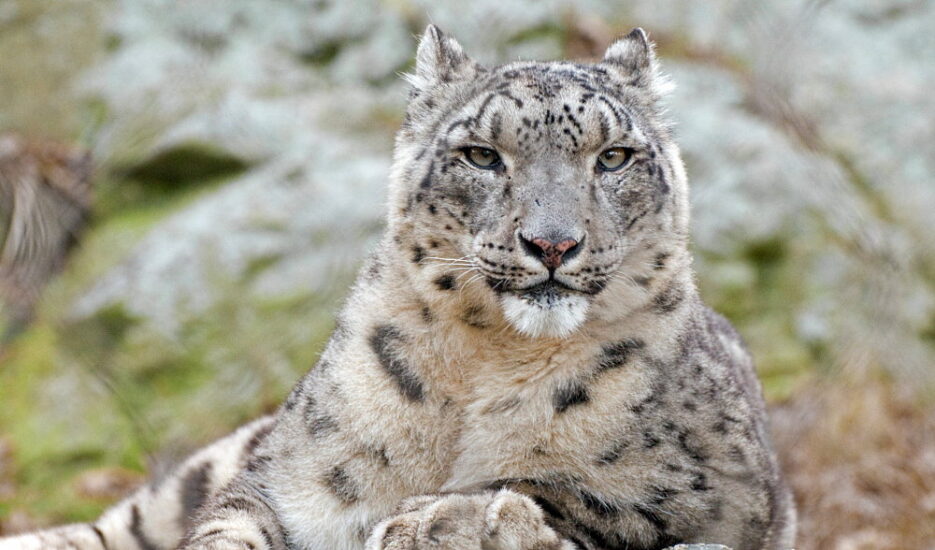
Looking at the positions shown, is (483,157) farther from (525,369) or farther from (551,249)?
(525,369)

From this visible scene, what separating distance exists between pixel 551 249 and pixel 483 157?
0.46m

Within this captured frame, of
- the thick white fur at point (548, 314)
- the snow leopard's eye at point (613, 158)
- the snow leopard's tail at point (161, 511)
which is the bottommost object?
the snow leopard's tail at point (161, 511)

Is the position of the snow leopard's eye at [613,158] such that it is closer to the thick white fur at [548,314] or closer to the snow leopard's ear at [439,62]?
the thick white fur at [548,314]

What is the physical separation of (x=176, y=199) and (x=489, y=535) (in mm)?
5958

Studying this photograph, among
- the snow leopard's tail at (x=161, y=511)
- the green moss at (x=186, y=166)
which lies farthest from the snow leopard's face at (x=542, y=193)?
the green moss at (x=186, y=166)

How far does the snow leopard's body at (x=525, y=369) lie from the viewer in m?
3.01

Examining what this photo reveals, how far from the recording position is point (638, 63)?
372 cm

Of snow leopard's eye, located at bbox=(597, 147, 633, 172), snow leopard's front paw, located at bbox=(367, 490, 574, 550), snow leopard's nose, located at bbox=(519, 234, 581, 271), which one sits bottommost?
snow leopard's front paw, located at bbox=(367, 490, 574, 550)

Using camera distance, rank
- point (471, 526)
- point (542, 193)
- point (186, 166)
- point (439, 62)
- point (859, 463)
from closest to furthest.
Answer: point (471, 526)
point (542, 193)
point (439, 62)
point (859, 463)
point (186, 166)

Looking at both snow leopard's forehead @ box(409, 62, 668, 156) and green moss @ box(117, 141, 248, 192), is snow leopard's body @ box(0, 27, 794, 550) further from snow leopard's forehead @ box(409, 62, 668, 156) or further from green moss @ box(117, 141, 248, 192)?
green moss @ box(117, 141, 248, 192)

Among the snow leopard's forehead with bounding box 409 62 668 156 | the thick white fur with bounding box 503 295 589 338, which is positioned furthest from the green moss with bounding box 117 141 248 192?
the thick white fur with bounding box 503 295 589 338

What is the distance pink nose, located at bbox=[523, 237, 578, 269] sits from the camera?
2.92 metres

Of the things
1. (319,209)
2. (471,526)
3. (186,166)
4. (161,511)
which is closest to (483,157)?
(471,526)

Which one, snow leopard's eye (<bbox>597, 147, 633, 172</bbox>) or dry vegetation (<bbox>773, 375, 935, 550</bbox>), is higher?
snow leopard's eye (<bbox>597, 147, 633, 172</bbox>)
